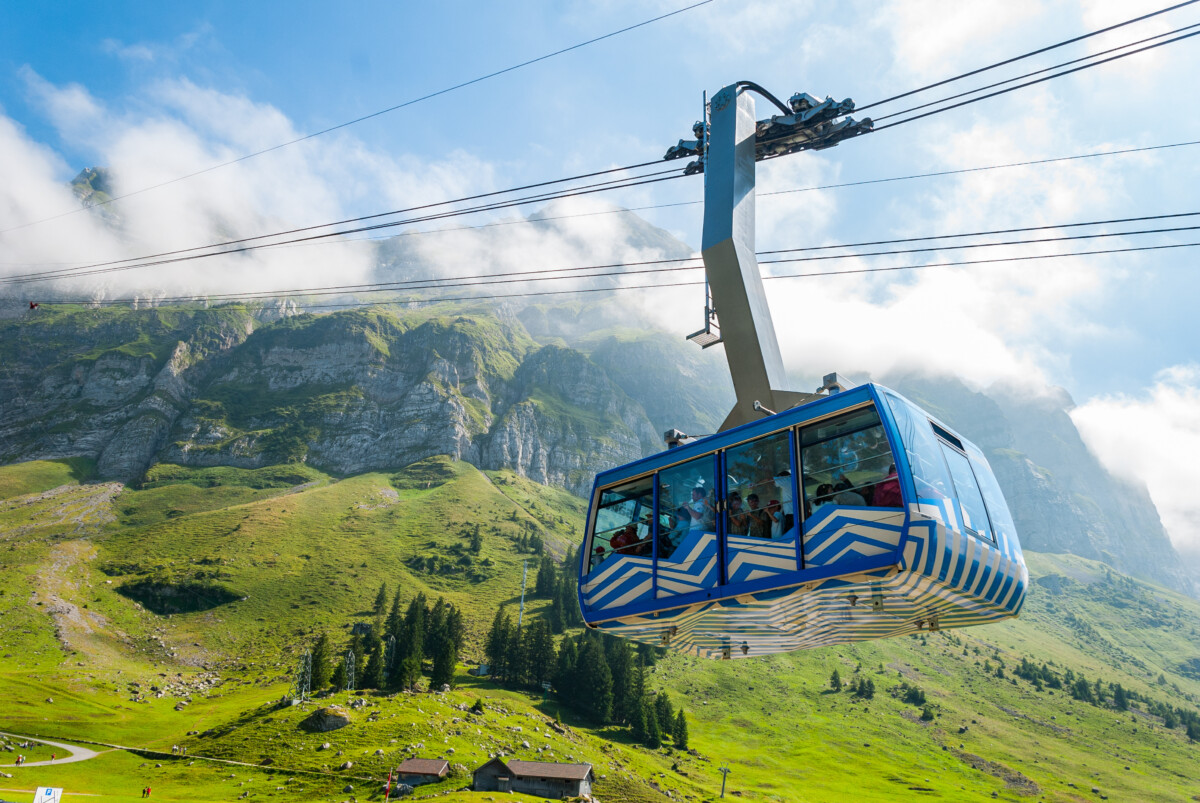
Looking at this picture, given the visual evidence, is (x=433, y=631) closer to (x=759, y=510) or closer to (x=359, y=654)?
(x=359, y=654)

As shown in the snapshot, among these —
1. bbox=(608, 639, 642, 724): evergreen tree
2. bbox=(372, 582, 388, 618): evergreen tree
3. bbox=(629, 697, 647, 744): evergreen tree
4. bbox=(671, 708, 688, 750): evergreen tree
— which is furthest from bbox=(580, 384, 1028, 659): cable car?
bbox=(372, 582, 388, 618): evergreen tree

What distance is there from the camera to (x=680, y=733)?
119 m

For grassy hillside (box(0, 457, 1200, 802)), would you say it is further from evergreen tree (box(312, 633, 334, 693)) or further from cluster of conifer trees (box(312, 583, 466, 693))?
evergreen tree (box(312, 633, 334, 693))

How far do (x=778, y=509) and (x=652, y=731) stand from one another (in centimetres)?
11580

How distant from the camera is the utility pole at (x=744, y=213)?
15750 millimetres

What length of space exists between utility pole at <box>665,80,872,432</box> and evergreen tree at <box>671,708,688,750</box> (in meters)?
116

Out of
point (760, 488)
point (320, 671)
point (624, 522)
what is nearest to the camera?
point (760, 488)

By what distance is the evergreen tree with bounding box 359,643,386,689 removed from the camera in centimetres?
10785

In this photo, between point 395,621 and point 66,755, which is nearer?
point 66,755

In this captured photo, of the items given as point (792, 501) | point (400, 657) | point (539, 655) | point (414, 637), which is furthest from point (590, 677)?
point (792, 501)

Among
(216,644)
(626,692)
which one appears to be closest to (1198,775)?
(626,692)

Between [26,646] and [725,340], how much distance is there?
171 m

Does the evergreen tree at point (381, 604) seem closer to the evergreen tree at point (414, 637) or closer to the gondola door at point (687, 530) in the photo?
the evergreen tree at point (414, 637)

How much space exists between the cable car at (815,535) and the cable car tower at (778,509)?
31 mm
